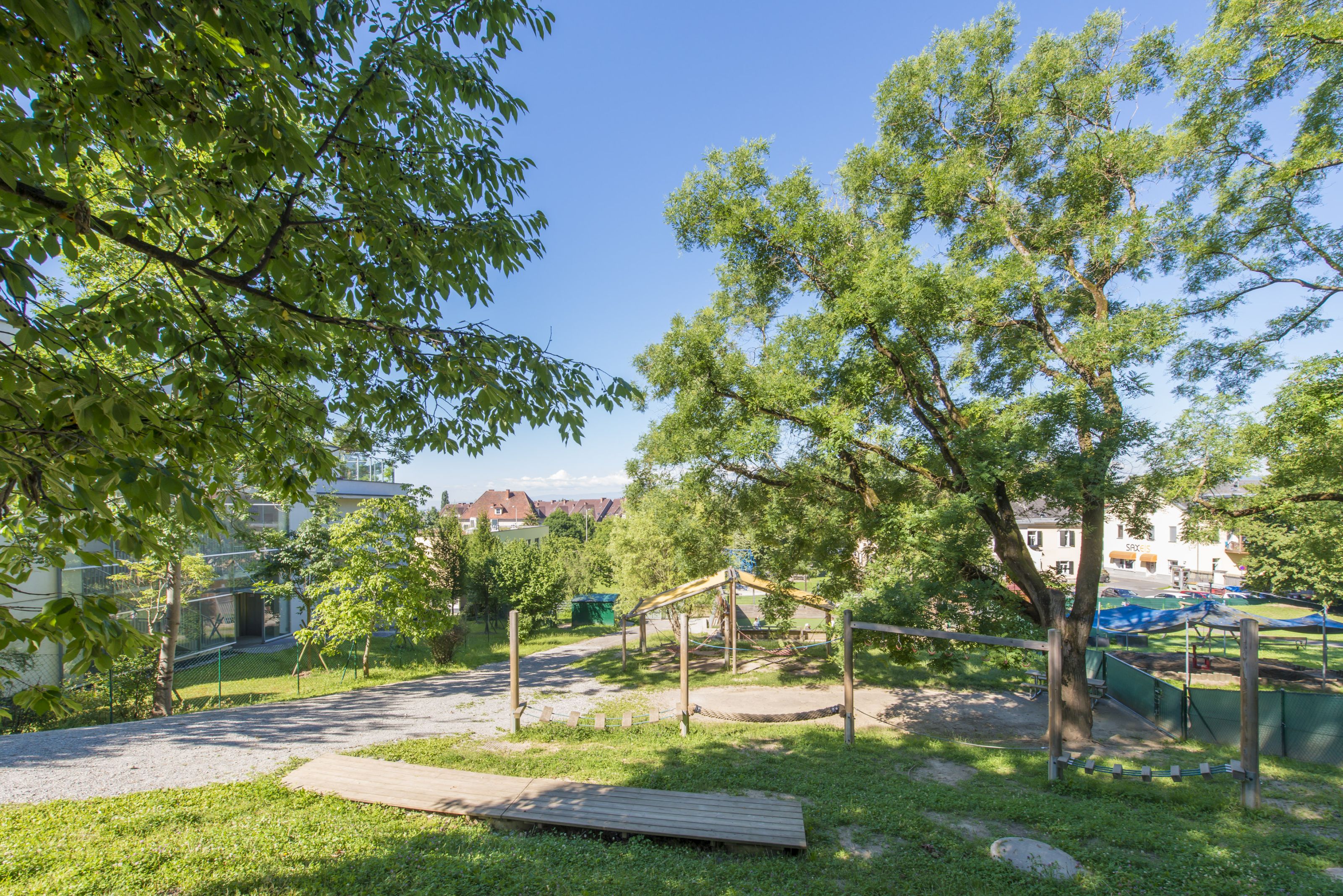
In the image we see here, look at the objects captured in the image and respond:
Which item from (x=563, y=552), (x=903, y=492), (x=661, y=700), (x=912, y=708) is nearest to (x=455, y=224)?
(x=903, y=492)

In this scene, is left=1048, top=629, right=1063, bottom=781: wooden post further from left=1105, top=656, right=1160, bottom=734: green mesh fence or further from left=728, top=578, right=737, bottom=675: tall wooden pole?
left=728, top=578, right=737, bottom=675: tall wooden pole

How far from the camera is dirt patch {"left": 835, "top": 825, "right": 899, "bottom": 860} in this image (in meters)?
5.59

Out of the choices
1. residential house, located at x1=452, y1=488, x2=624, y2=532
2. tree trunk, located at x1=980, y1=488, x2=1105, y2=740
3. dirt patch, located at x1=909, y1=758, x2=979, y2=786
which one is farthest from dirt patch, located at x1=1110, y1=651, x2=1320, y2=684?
residential house, located at x1=452, y1=488, x2=624, y2=532

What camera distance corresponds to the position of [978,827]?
6289 millimetres

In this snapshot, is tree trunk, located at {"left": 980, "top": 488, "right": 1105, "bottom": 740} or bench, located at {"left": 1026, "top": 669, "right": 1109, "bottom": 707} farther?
bench, located at {"left": 1026, "top": 669, "right": 1109, "bottom": 707}

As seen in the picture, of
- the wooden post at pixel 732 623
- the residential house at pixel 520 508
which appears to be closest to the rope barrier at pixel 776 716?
the wooden post at pixel 732 623

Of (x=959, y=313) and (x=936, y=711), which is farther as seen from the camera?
(x=936, y=711)

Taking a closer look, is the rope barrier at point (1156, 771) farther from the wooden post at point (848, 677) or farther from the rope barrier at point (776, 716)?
the rope barrier at point (776, 716)

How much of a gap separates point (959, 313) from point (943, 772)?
678cm

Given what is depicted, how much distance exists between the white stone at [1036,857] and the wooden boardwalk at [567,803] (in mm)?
1810

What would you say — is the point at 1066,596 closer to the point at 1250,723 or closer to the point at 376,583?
the point at 1250,723

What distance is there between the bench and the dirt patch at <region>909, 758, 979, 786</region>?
256 inches

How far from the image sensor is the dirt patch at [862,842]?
559 centimetres

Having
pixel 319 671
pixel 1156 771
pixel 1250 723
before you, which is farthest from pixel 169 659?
pixel 1250 723
